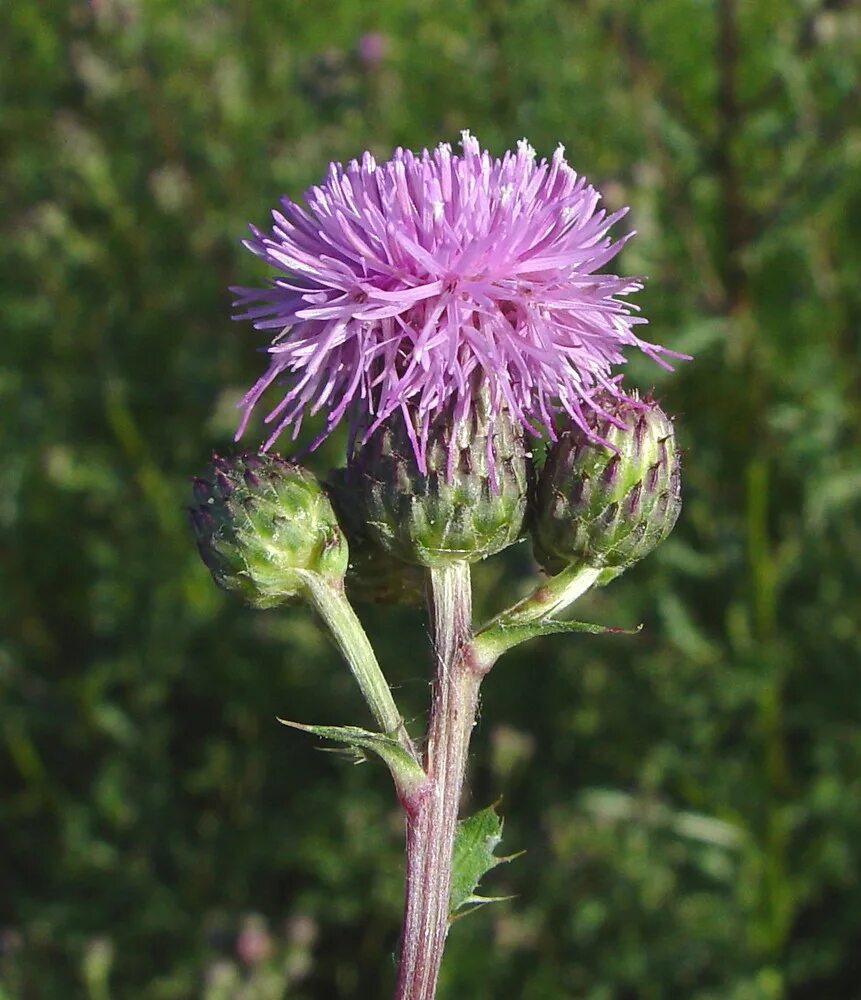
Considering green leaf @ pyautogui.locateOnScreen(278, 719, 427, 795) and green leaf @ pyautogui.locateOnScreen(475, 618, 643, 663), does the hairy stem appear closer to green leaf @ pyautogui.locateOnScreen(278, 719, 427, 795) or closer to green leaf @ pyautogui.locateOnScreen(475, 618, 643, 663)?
green leaf @ pyautogui.locateOnScreen(278, 719, 427, 795)

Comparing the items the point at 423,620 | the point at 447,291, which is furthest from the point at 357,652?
the point at 423,620

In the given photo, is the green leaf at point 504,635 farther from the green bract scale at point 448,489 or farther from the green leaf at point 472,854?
the green leaf at point 472,854

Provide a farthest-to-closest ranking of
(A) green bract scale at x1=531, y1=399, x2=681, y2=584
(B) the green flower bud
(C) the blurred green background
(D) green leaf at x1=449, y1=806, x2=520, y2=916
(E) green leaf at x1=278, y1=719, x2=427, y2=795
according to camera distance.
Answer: (C) the blurred green background → (B) the green flower bud → (A) green bract scale at x1=531, y1=399, x2=681, y2=584 → (D) green leaf at x1=449, y1=806, x2=520, y2=916 → (E) green leaf at x1=278, y1=719, x2=427, y2=795

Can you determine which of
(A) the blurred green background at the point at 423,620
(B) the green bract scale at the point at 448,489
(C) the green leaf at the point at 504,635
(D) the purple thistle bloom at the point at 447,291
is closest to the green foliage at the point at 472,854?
(C) the green leaf at the point at 504,635

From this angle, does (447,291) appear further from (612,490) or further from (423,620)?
(423,620)

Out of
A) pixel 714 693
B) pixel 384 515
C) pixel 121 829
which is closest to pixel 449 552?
pixel 384 515

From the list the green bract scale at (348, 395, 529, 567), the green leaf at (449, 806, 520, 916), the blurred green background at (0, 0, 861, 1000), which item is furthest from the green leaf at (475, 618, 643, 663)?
the blurred green background at (0, 0, 861, 1000)

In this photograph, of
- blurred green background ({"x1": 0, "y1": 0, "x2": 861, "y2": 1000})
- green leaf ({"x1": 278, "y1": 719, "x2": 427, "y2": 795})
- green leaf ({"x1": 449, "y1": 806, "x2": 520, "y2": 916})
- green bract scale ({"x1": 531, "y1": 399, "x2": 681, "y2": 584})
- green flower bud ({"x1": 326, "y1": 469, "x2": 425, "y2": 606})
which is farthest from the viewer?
blurred green background ({"x1": 0, "y1": 0, "x2": 861, "y2": 1000})
